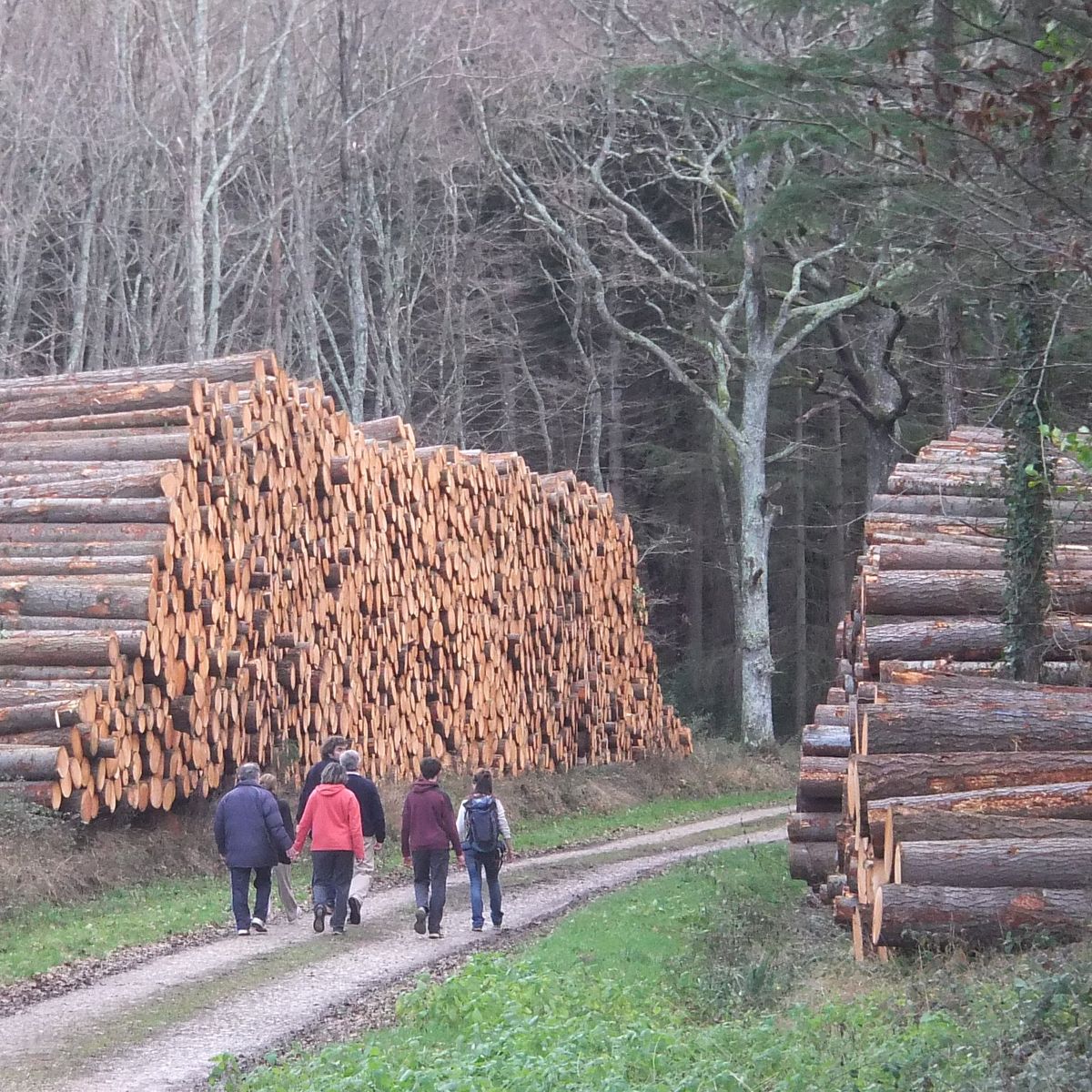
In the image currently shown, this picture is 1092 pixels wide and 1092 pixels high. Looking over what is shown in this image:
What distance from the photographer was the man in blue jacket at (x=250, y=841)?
12941mm

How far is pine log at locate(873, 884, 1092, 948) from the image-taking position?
9.29m

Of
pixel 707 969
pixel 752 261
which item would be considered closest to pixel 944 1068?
pixel 707 969

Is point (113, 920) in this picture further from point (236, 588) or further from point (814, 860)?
point (814, 860)

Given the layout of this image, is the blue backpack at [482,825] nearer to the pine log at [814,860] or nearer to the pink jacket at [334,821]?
the pink jacket at [334,821]

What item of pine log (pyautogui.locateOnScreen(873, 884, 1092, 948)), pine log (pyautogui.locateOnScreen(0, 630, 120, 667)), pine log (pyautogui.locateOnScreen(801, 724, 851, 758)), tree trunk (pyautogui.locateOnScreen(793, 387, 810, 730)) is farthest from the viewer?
tree trunk (pyautogui.locateOnScreen(793, 387, 810, 730))

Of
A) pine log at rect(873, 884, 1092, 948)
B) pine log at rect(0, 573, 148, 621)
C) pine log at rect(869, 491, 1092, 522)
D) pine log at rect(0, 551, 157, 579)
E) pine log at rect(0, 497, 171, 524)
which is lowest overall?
pine log at rect(873, 884, 1092, 948)

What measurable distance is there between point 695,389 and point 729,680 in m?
12.9

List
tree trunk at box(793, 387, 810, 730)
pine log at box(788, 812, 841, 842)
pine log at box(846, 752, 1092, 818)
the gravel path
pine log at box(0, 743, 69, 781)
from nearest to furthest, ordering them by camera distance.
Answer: the gravel path, pine log at box(846, 752, 1092, 818), pine log at box(0, 743, 69, 781), pine log at box(788, 812, 841, 842), tree trunk at box(793, 387, 810, 730)

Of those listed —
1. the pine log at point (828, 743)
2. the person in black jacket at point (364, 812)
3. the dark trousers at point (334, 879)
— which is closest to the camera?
the dark trousers at point (334, 879)

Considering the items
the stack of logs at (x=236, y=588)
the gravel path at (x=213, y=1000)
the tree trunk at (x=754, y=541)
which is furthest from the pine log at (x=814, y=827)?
the tree trunk at (x=754, y=541)

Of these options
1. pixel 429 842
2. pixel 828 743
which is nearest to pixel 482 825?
pixel 429 842

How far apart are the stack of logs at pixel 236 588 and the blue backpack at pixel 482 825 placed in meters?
3.52

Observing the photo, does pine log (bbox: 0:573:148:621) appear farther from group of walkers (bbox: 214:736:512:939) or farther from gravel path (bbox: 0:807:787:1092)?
gravel path (bbox: 0:807:787:1092)

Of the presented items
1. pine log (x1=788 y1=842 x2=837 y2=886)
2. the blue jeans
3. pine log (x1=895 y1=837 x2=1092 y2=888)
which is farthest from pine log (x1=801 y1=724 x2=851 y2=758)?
pine log (x1=895 y1=837 x2=1092 y2=888)
